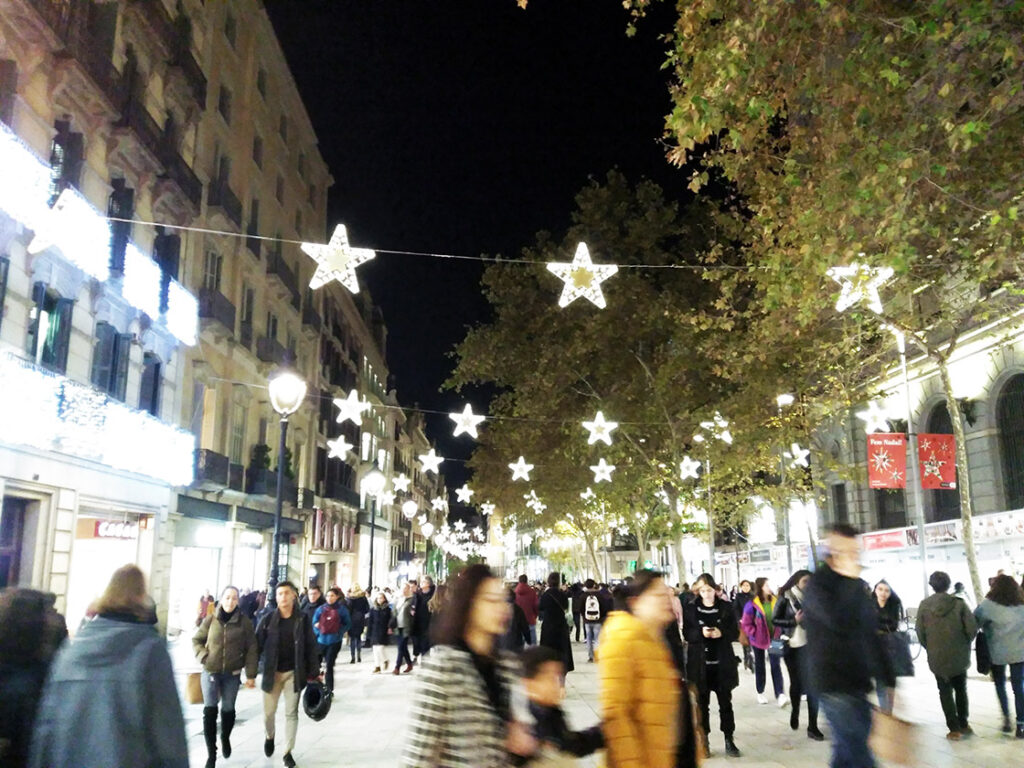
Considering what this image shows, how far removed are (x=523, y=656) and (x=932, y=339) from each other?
26.8m

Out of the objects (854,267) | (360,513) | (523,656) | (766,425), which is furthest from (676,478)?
(360,513)

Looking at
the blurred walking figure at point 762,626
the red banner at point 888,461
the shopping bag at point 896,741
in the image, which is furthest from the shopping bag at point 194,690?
the red banner at point 888,461

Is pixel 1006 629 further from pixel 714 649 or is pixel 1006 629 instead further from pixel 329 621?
pixel 329 621

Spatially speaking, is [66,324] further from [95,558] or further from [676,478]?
[676,478]

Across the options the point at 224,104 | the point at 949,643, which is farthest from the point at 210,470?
the point at 949,643

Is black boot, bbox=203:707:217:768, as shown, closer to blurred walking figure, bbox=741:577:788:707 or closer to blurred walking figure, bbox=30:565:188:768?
blurred walking figure, bbox=30:565:188:768

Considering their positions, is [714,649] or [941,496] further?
[941,496]

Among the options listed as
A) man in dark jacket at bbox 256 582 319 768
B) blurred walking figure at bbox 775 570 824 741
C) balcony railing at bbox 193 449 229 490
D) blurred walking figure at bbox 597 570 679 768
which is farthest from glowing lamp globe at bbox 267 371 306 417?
balcony railing at bbox 193 449 229 490

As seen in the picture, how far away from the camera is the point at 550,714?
4508mm

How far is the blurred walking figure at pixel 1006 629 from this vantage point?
32.0 ft

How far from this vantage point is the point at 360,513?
5572 centimetres

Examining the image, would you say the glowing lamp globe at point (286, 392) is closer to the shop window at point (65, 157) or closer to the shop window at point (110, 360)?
the shop window at point (65, 157)

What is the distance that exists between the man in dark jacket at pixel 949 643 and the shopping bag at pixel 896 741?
5.44m

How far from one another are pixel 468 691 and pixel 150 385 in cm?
2055
